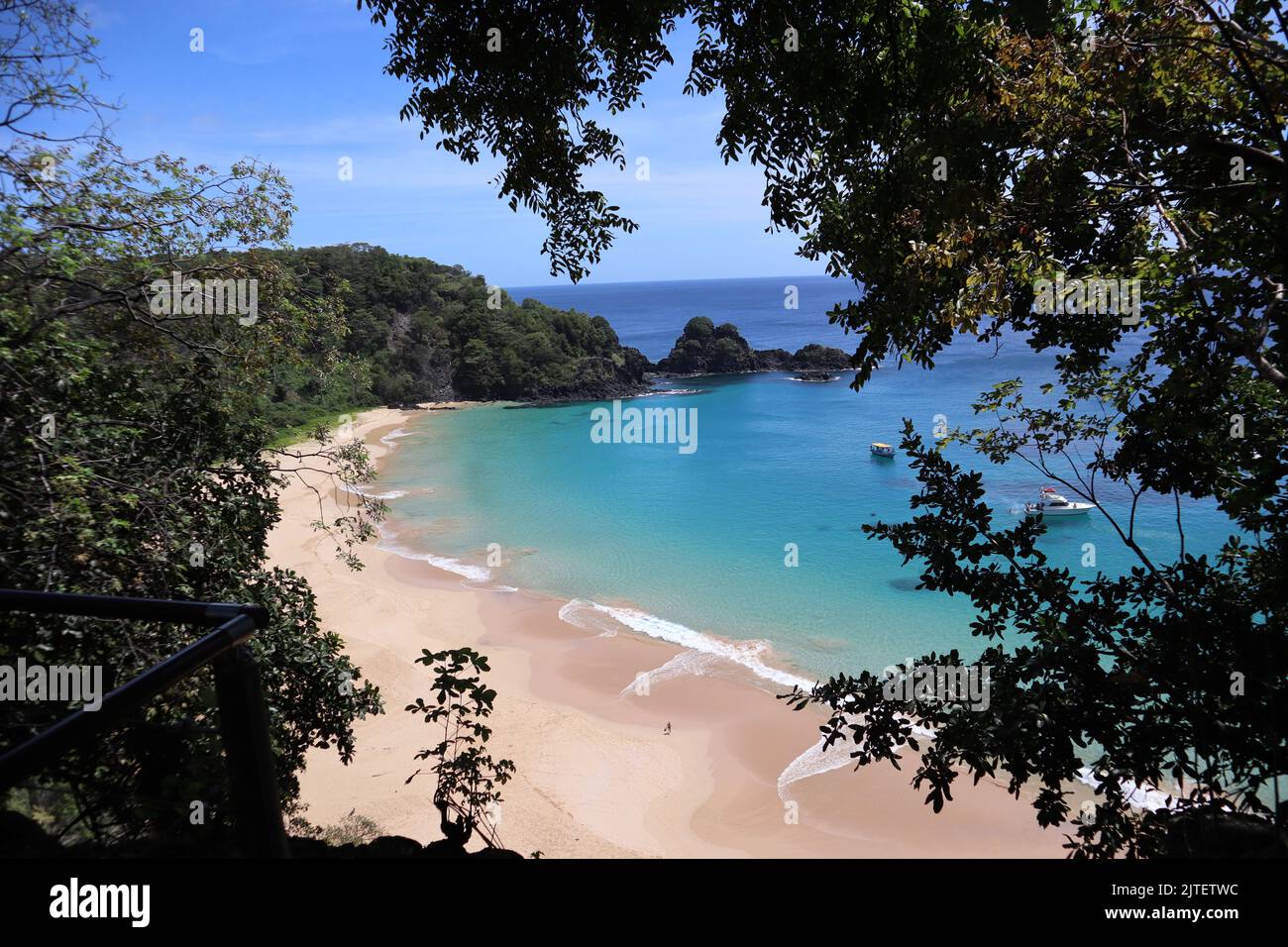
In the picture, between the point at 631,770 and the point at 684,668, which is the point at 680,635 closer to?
the point at 684,668

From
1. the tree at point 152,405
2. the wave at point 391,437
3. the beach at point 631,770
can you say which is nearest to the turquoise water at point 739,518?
the wave at point 391,437

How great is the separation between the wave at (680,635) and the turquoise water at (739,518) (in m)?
0.30

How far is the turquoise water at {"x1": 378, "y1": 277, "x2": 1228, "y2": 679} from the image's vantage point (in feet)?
63.6

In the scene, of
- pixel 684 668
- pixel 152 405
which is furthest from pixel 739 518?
pixel 152 405

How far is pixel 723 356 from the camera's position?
64125 millimetres

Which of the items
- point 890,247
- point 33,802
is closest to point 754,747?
point 890,247

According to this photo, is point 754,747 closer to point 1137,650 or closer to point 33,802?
point 1137,650

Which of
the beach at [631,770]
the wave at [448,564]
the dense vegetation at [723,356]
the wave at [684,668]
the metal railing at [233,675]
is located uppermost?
the dense vegetation at [723,356]

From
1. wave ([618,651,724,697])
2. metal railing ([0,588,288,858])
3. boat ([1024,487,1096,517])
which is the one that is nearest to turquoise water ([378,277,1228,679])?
boat ([1024,487,1096,517])

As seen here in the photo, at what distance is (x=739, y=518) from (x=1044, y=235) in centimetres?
2524

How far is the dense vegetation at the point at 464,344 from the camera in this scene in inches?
2117

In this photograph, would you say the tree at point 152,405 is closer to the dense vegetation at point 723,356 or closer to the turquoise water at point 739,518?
the turquoise water at point 739,518

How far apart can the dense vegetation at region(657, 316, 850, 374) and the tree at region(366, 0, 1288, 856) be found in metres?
59.5

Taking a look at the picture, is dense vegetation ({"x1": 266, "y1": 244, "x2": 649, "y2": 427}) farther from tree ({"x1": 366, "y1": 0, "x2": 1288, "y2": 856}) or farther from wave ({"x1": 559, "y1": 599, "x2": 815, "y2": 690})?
tree ({"x1": 366, "y1": 0, "x2": 1288, "y2": 856})
